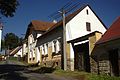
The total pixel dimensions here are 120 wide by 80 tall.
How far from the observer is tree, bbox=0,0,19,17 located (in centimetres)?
1352

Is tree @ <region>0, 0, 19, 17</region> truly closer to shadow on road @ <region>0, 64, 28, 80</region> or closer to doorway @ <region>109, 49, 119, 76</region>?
shadow on road @ <region>0, 64, 28, 80</region>

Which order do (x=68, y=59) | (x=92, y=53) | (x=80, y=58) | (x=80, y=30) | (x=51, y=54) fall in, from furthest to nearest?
1. (x=51, y=54)
2. (x=80, y=30)
3. (x=68, y=59)
4. (x=80, y=58)
5. (x=92, y=53)

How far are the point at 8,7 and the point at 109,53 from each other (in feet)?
31.4

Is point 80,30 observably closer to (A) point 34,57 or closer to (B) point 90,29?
(B) point 90,29

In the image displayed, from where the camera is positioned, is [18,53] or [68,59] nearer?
[68,59]

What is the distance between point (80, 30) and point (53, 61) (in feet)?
18.3

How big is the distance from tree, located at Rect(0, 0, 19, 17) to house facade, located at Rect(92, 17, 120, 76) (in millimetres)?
8334

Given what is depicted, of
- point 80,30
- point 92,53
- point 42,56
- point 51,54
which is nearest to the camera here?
point 92,53

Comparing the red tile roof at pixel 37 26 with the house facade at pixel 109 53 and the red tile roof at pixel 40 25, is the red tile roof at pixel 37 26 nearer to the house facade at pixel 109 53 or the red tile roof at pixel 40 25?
the red tile roof at pixel 40 25

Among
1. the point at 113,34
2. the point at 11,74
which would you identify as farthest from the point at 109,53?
the point at 11,74

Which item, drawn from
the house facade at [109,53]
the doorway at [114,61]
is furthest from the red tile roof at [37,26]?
the doorway at [114,61]

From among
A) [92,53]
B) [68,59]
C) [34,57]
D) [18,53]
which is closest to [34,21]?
[34,57]

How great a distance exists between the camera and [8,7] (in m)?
13.7

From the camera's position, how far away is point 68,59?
26422mm
